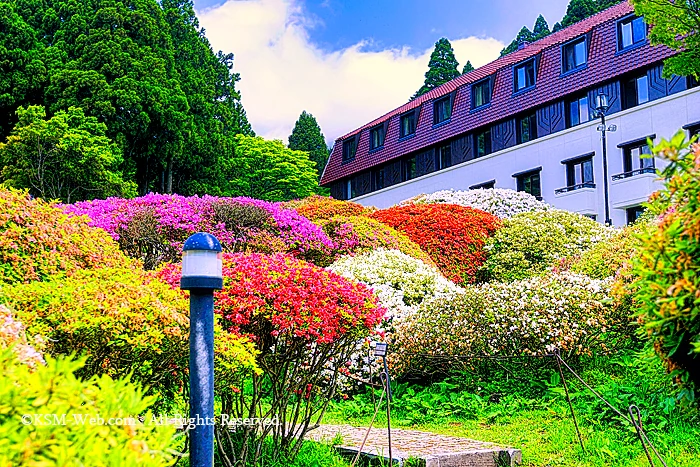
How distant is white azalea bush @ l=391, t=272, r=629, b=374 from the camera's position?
24.3ft

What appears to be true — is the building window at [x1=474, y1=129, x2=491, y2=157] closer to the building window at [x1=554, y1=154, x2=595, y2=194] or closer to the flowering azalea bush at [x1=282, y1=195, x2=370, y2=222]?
the building window at [x1=554, y1=154, x2=595, y2=194]

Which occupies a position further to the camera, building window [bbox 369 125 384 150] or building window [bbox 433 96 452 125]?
building window [bbox 369 125 384 150]

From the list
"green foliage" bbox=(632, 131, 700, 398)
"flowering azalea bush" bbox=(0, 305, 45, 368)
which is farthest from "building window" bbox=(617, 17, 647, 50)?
"flowering azalea bush" bbox=(0, 305, 45, 368)

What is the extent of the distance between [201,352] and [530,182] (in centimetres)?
2438

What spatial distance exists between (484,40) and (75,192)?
27634 mm

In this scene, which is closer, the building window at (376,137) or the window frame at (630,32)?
the window frame at (630,32)

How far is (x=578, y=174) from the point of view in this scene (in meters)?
24.1

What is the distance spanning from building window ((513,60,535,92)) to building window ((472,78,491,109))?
1.47 meters

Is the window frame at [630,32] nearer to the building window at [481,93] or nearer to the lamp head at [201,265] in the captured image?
the building window at [481,93]

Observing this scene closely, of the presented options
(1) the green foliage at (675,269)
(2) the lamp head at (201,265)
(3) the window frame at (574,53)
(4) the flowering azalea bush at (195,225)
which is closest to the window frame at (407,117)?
(3) the window frame at (574,53)

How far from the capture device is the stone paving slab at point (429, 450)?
521 cm

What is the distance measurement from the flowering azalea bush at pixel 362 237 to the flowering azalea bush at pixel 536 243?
1.98 metres

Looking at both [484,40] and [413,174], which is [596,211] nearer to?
[413,174]

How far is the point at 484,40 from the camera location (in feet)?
137
